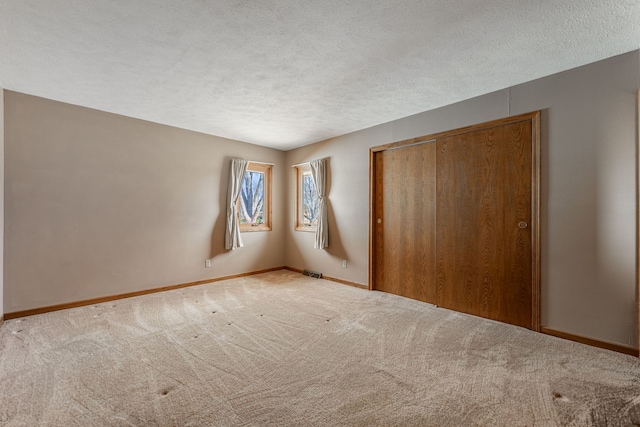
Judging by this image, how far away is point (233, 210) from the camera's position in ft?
16.0

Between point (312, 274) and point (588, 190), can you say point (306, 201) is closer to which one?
point (312, 274)

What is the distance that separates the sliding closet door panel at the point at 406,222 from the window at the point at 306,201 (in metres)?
1.48

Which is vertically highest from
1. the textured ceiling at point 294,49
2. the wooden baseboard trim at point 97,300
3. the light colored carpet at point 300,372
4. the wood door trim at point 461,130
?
the textured ceiling at point 294,49

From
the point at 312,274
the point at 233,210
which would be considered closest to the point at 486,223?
the point at 312,274

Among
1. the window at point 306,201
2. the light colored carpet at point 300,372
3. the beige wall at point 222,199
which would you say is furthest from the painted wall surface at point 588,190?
the window at point 306,201

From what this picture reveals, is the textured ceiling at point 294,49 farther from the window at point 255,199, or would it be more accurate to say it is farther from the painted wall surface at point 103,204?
the window at point 255,199

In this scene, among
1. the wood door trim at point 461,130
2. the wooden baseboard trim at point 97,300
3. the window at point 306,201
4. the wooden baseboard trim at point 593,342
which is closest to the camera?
the wooden baseboard trim at point 593,342

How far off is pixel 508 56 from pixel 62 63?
387cm

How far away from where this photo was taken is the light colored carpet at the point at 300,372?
165 centimetres

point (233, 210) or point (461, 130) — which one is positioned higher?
point (461, 130)

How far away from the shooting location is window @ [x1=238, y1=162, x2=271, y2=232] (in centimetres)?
528

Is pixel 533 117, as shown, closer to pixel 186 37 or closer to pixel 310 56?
pixel 310 56

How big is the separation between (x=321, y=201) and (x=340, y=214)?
43 cm

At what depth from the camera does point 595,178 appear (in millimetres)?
2494
